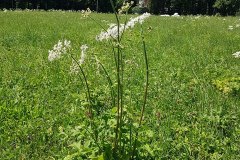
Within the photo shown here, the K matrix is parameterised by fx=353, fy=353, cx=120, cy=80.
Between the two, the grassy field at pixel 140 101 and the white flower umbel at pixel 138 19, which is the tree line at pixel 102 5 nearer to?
the grassy field at pixel 140 101

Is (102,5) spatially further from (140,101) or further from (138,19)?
(138,19)

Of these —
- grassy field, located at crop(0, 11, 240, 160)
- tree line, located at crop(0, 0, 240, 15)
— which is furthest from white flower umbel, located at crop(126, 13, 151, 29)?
tree line, located at crop(0, 0, 240, 15)

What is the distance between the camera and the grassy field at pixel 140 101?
526 centimetres

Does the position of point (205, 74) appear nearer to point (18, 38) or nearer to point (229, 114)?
point (229, 114)

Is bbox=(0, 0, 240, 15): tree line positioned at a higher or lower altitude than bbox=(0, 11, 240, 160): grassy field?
higher

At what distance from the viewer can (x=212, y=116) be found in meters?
6.12

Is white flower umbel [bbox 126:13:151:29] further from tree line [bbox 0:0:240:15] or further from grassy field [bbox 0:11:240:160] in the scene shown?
tree line [bbox 0:0:240:15]

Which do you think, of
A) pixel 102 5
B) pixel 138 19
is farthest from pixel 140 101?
pixel 102 5

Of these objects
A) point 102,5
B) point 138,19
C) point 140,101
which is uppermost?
point 102,5

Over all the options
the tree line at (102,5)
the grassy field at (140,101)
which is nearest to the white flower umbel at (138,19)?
the grassy field at (140,101)

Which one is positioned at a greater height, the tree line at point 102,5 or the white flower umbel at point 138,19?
the tree line at point 102,5

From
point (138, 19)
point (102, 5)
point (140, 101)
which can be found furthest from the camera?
point (102, 5)

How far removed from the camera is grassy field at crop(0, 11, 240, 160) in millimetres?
5258

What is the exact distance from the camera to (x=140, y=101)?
7.11m
